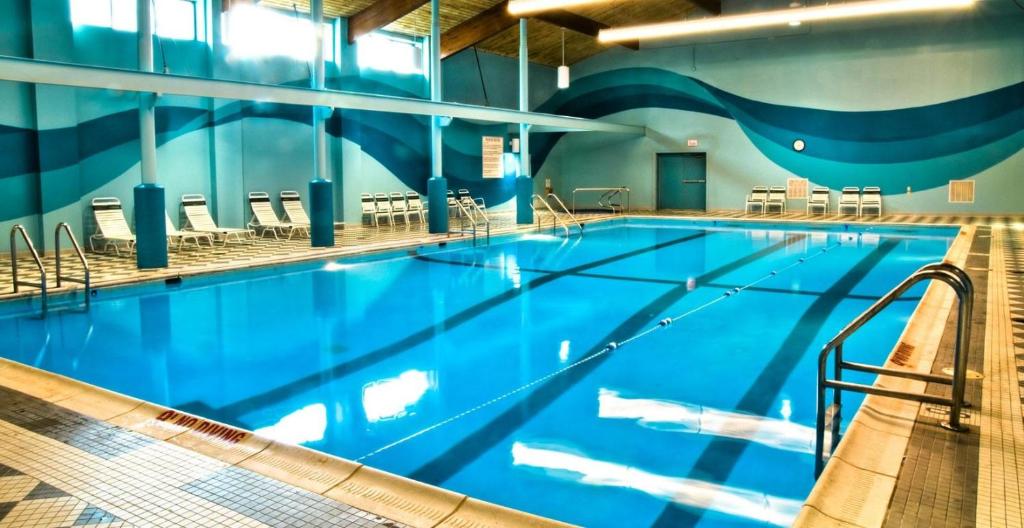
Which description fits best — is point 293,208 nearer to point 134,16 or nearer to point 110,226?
point 110,226

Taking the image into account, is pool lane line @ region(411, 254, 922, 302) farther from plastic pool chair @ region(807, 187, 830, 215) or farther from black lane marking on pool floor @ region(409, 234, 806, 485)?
plastic pool chair @ region(807, 187, 830, 215)

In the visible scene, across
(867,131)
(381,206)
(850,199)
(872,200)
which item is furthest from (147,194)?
(867,131)

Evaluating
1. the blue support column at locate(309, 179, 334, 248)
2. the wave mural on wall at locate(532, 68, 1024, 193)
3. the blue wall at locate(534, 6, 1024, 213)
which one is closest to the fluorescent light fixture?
the blue support column at locate(309, 179, 334, 248)

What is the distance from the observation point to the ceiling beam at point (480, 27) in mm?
14445

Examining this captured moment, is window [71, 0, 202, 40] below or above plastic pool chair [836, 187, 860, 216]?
above

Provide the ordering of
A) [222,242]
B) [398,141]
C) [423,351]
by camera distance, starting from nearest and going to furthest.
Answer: [423,351]
[222,242]
[398,141]

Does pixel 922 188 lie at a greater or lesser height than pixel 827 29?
lesser

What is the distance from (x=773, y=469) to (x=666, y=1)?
14.9 metres

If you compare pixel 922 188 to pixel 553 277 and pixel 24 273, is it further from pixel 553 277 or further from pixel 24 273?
pixel 24 273

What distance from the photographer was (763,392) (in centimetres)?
447

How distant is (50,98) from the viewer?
10.0 meters

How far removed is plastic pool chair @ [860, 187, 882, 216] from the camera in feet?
53.3

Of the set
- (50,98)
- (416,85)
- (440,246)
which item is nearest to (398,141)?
(416,85)

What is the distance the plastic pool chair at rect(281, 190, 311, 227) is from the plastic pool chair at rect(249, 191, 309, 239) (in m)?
0.17
